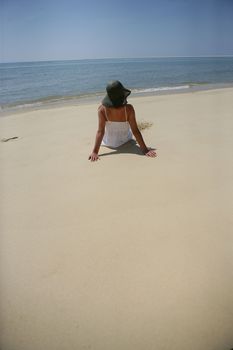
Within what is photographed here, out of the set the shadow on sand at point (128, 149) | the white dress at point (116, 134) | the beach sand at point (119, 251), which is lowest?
the beach sand at point (119, 251)

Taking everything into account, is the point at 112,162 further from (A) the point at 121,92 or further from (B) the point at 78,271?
(B) the point at 78,271

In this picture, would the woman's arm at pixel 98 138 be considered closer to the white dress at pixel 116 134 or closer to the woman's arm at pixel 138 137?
the white dress at pixel 116 134

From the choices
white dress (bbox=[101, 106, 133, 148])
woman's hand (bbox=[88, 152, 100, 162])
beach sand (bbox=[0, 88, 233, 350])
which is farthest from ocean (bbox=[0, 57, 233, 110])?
beach sand (bbox=[0, 88, 233, 350])

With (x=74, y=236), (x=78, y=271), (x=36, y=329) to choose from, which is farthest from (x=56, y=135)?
(x=36, y=329)

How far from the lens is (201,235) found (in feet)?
7.36

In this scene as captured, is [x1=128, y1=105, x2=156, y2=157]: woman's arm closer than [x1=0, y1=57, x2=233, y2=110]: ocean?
Yes

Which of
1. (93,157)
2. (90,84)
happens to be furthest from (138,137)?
(90,84)

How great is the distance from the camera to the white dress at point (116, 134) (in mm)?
4008

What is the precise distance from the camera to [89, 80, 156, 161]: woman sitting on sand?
11.9 ft

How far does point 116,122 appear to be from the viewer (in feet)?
13.1

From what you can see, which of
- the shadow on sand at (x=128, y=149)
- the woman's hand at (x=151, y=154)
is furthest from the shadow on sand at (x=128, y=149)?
the woman's hand at (x=151, y=154)

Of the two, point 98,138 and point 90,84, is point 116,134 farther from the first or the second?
point 90,84

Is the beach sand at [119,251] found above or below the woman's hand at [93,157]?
below

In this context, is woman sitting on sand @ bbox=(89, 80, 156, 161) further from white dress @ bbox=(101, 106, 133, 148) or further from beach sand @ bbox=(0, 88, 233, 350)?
beach sand @ bbox=(0, 88, 233, 350)
